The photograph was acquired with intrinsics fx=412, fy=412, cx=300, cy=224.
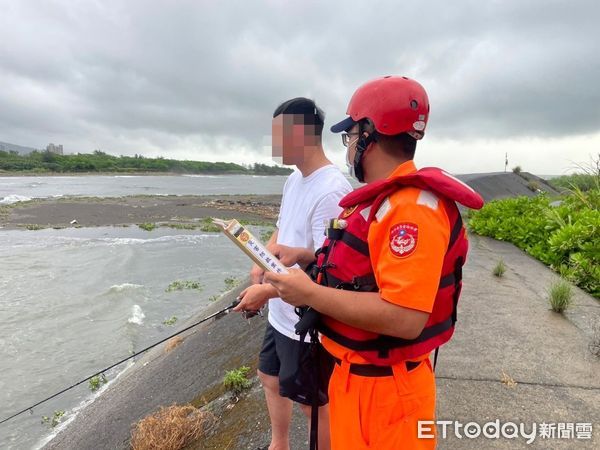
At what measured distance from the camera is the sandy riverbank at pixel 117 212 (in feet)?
91.8

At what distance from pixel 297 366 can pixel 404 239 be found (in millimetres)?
1389

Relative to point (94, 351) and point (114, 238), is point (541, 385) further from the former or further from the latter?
point (114, 238)

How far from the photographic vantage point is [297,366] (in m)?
2.52

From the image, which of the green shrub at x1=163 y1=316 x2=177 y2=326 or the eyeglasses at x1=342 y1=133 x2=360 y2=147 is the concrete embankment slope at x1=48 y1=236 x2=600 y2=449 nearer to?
the green shrub at x1=163 y1=316 x2=177 y2=326

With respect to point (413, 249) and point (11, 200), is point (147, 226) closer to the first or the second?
point (11, 200)

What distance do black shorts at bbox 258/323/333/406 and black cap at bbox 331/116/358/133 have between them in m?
1.10

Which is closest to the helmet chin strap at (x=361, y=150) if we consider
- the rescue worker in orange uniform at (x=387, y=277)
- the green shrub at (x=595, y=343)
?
the rescue worker in orange uniform at (x=387, y=277)

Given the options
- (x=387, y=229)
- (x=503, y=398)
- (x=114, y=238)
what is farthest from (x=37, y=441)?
(x=114, y=238)

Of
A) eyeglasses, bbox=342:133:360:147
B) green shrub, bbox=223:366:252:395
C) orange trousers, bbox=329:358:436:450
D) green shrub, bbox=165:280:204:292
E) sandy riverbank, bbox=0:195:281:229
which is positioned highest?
eyeglasses, bbox=342:133:360:147

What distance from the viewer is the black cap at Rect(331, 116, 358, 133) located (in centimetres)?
187

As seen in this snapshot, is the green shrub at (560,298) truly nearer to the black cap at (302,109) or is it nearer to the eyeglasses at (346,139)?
the black cap at (302,109)

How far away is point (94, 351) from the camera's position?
8305 millimetres

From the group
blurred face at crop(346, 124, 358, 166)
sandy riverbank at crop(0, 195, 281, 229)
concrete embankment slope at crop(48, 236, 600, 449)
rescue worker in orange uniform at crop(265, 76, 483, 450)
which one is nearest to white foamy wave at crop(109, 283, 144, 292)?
concrete embankment slope at crop(48, 236, 600, 449)

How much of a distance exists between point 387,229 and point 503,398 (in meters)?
2.79
